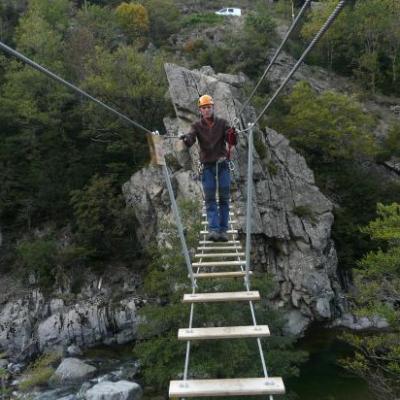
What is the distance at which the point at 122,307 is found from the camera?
1823 centimetres

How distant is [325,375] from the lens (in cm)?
1500

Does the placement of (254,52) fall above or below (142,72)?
above

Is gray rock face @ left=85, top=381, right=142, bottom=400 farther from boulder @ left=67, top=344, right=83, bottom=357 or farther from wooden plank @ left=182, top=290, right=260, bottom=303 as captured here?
wooden plank @ left=182, top=290, right=260, bottom=303

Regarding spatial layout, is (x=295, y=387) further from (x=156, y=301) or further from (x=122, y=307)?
(x=122, y=307)

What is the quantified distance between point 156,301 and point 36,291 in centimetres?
590

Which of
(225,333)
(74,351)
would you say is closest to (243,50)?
(74,351)

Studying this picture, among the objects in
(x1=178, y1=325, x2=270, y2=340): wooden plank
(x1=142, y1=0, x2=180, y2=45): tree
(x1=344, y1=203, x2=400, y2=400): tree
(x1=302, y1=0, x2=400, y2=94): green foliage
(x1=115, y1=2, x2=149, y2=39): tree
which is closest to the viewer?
(x1=178, y1=325, x2=270, y2=340): wooden plank

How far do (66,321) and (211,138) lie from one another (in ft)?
44.9

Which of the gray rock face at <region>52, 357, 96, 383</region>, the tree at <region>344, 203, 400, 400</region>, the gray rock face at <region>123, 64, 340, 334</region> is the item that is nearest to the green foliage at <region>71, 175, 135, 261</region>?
the gray rock face at <region>123, 64, 340, 334</region>

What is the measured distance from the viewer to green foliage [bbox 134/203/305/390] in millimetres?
11516

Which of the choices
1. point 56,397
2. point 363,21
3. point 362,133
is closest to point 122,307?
point 56,397

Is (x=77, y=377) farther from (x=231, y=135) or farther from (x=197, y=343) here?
(x=231, y=135)

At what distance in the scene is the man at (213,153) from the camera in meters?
6.67

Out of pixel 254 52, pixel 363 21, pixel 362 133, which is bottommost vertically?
pixel 362 133
